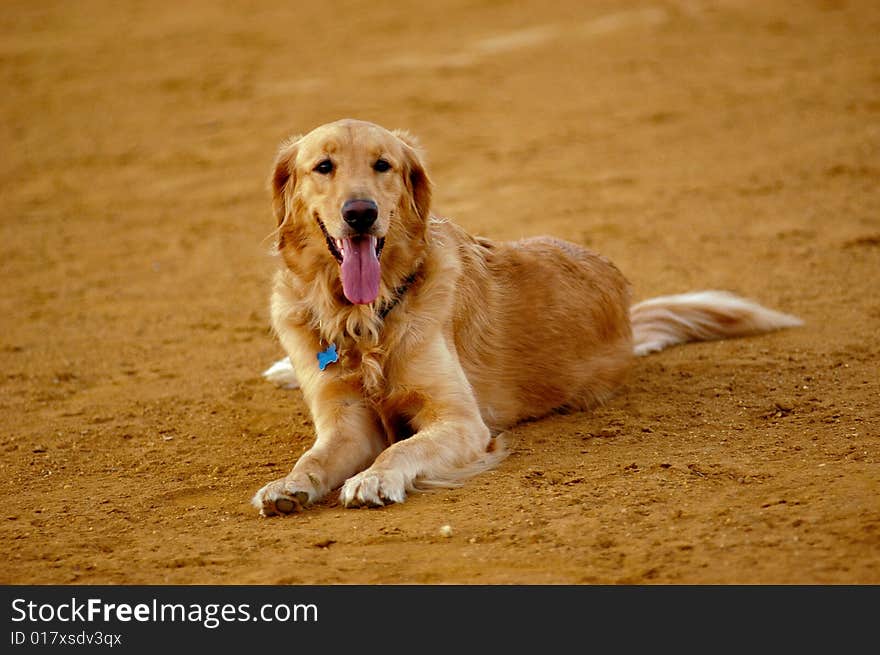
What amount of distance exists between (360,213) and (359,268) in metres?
0.27

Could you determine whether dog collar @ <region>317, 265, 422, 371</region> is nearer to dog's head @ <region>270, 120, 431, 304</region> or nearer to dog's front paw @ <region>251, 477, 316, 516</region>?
dog's head @ <region>270, 120, 431, 304</region>

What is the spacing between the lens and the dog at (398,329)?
5078mm

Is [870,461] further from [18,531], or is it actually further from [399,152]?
[18,531]

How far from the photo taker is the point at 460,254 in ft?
19.2

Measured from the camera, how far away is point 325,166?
5.38m

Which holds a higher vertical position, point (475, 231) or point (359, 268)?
point (359, 268)

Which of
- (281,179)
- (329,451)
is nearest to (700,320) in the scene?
(281,179)

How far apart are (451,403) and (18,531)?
6.15 feet

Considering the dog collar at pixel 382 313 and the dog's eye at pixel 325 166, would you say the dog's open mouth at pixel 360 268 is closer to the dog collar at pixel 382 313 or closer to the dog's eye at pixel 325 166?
the dog collar at pixel 382 313

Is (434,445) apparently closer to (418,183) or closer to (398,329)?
(398,329)

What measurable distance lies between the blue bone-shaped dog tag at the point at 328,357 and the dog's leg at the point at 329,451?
7cm

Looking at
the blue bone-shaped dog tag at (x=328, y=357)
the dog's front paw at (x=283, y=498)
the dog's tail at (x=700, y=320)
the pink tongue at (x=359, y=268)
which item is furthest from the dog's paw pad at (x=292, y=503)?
the dog's tail at (x=700, y=320)

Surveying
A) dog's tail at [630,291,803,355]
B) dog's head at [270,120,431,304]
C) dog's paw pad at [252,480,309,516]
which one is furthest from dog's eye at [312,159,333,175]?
dog's tail at [630,291,803,355]

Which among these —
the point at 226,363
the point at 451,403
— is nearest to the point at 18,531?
the point at 451,403
